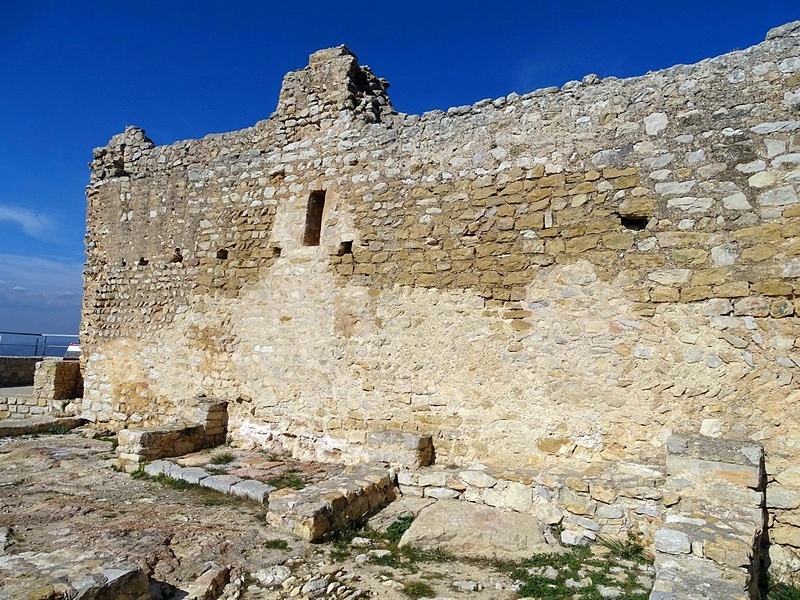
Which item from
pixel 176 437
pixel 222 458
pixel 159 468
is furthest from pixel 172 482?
pixel 176 437

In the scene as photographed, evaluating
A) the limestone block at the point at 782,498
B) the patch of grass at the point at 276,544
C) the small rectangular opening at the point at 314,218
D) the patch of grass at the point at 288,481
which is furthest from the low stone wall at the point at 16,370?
the limestone block at the point at 782,498

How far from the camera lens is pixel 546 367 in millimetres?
6012

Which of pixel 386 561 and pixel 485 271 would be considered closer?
pixel 386 561

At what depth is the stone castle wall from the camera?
A: 16.9 ft

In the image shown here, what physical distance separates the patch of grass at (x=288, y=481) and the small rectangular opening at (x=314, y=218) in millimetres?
3121

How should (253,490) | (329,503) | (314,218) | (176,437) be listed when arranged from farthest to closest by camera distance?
Answer: (314,218), (176,437), (253,490), (329,503)

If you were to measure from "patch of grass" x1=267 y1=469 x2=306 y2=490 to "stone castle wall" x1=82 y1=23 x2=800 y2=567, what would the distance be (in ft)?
2.43

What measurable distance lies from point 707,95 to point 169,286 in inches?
312

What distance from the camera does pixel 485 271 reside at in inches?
255

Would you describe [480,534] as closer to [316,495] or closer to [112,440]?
[316,495]

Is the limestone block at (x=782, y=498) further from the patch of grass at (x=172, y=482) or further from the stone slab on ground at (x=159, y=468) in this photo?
the stone slab on ground at (x=159, y=468)

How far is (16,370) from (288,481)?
13234 mm

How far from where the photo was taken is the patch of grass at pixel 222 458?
7.31 metres

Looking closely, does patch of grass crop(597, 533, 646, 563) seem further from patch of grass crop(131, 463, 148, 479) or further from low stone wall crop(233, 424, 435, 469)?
patch of grass crop(131, 463, 148, 479)
